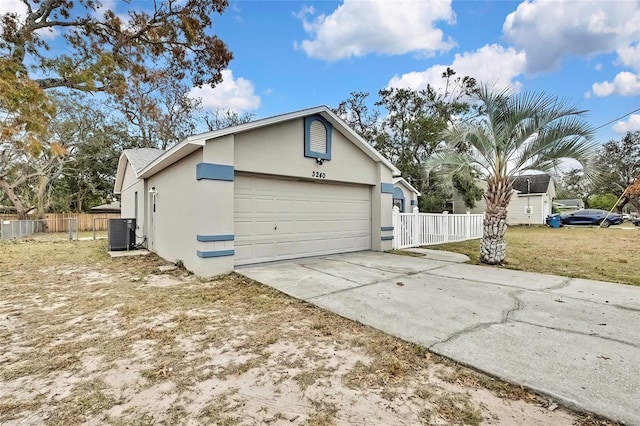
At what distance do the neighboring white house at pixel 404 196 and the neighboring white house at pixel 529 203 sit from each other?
8.22 m

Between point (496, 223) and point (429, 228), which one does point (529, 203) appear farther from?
point (496, 223)

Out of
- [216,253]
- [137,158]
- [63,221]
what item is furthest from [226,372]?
[63,221]

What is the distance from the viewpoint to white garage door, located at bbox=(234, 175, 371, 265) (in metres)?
Result: 7.52

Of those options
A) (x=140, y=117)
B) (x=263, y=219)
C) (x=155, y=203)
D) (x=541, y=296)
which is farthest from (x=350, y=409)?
(x=140, y=117)

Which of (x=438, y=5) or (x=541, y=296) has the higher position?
(x=438, y=5)

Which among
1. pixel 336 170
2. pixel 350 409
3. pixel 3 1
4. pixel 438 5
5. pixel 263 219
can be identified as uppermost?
pixel 438 5

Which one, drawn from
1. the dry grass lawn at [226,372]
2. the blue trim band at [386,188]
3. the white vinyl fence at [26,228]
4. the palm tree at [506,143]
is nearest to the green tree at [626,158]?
the palm tree at [506,143]

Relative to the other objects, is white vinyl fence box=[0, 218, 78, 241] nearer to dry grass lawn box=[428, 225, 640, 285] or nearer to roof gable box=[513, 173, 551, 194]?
dry grass lawn box=[428, 225, 640, 285]

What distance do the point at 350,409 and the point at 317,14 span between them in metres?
12.7

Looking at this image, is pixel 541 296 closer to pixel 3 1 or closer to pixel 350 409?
pixel 350 409

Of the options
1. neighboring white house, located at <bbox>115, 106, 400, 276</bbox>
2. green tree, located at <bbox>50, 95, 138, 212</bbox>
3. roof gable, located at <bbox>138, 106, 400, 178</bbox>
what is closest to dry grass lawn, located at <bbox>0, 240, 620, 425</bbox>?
neighboring white house, located at <bbox>115, 106, 400, 276</bbox>

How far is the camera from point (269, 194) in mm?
7945

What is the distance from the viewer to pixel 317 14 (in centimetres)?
1166

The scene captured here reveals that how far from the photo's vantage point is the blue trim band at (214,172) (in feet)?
21.1
